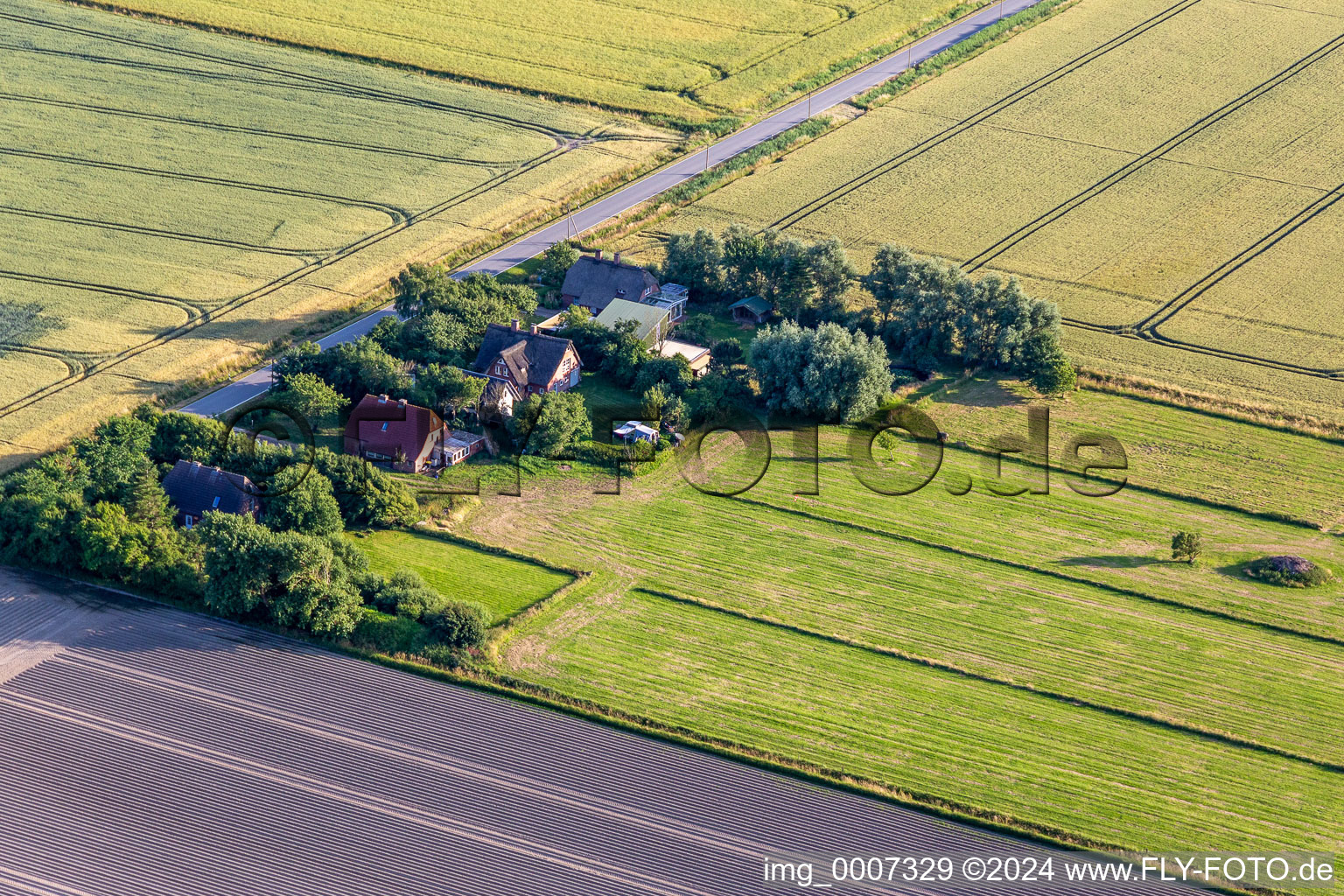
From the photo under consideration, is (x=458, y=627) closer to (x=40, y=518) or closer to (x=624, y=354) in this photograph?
(x=40, y=518)

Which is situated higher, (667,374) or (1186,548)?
(667,374)

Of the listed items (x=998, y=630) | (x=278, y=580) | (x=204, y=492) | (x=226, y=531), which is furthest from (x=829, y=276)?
(x=226, y=531)

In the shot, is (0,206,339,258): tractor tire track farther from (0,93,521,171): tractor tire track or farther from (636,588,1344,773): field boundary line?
(636,588,1344,773): field boundary line

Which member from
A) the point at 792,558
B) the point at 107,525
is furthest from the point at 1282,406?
→ the point at 107,525

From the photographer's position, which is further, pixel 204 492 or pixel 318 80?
pixel 318 80

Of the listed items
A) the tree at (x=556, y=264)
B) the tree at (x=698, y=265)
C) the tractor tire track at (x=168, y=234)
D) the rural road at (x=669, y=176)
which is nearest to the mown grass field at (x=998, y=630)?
the tree at (x=698, y=265)

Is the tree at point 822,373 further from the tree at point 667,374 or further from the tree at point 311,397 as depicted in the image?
the tree at point 311,397

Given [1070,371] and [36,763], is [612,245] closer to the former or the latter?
[1070,371]
